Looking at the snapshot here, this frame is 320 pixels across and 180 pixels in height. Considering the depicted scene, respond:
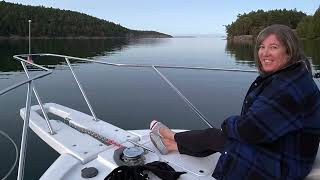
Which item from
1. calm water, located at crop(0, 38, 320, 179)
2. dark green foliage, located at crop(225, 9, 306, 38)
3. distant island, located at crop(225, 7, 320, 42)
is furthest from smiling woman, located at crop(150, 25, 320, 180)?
dark green foliage, located at crop(225, 9, 306, 38)

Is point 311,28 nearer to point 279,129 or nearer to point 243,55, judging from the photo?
point 243,55

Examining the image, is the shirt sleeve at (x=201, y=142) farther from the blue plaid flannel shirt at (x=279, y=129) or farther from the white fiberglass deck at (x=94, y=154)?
the blue plaid flannel shirt at (x=279, y=129)

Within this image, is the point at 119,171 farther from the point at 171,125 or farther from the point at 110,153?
the point at 171,125

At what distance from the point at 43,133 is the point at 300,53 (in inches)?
96.6

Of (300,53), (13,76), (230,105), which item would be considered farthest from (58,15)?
(300,53)

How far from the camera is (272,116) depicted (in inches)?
71.7

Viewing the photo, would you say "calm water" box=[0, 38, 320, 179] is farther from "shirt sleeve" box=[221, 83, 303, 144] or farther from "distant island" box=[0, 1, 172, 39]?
"distant island" box=[0, 1, 172, 39]

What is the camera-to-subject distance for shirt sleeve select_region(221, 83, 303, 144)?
1796 millimetres

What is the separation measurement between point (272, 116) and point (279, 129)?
0.25ft

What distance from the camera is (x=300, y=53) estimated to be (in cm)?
193

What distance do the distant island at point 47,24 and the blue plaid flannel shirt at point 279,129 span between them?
90717mm

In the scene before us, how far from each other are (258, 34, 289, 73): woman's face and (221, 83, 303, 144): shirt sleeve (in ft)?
0.69

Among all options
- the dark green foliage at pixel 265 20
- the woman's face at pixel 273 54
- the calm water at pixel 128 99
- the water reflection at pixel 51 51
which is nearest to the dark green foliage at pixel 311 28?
the dark green foliage at pixel 265 20

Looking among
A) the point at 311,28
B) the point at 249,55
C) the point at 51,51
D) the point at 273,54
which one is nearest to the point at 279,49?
the point at 273,54
